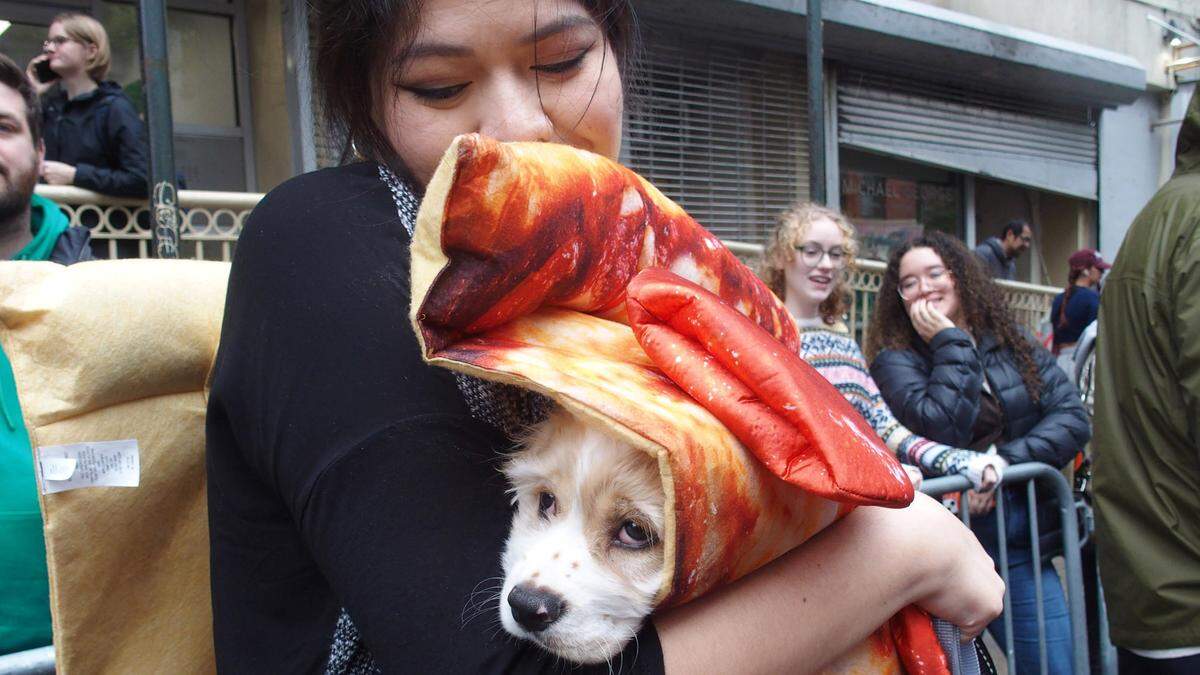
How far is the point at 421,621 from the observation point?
3.10ft

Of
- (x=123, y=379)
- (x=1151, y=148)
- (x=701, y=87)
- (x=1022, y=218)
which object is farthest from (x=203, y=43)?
(x=1151, y=148)

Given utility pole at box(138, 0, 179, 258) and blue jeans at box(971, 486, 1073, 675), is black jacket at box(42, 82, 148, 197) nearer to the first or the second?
utility pole at box(138, 0, 179, 258)

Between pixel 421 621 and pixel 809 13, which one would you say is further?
pixel 809 13

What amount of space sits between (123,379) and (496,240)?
2.46 ft

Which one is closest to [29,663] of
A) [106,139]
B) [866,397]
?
[866,397]

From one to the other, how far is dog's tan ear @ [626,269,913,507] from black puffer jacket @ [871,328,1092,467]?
3256 mm

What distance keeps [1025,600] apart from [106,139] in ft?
18.6

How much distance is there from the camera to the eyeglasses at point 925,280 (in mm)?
4656

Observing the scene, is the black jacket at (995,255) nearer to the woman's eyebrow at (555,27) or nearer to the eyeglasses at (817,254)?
the eyeglasses at (817,254)

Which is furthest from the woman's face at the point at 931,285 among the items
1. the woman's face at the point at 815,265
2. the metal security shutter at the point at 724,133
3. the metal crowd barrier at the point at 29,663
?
the metal security shutter at the point at 724,133

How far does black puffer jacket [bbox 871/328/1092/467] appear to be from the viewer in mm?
4121

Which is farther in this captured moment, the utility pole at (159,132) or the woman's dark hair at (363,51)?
the utility pole at (159,132)

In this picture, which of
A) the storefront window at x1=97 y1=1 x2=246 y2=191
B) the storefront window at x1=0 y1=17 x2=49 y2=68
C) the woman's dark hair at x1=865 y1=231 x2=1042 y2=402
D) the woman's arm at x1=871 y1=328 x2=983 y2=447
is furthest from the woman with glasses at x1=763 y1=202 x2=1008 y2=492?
the storefront window at x1=0 y1=17 x2=49 y2=68

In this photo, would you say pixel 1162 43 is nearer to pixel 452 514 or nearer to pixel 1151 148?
pixel 1151 148
